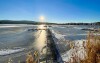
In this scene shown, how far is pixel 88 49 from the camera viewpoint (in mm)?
3535

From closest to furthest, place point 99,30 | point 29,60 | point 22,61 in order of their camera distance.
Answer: point 29,60 → point 99,30 → point 22,61

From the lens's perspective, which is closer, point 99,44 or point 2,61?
point 99,44

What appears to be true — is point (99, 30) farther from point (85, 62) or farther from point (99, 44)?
point (85, 62)

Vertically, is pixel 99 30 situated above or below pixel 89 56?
above

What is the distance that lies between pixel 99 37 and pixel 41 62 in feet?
14.5

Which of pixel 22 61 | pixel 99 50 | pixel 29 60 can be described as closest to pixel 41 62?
pixel 22 61

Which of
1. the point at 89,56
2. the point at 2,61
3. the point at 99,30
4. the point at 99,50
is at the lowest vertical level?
the point at 2,61

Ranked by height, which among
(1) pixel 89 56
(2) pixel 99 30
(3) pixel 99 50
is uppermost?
(2) pixel 99 30

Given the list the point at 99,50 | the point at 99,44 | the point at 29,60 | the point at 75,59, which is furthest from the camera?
the point at 99,50

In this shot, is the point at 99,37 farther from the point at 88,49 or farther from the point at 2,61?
the point at 2,61

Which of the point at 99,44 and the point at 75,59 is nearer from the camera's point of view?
the point at 75,59

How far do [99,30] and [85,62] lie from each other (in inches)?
57.2

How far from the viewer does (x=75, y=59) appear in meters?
3.98

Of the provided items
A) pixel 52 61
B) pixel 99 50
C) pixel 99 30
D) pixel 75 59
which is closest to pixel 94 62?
pixel 75 59
